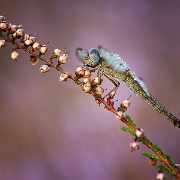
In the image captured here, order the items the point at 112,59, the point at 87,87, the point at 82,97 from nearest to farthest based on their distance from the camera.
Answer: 1. the point at 87,87
2. the point at 112,59
3. the point at 82,97

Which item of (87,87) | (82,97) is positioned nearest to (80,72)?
(87,87)

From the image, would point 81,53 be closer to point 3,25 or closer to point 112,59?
point 112,59

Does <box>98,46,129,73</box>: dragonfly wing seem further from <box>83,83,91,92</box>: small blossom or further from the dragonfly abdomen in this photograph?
<box>83,83,91,92</box>: small blossom

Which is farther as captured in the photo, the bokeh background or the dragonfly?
the bokeh background

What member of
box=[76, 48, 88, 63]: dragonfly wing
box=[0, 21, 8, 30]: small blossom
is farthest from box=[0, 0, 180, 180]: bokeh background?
box=[0, 21, 8, 30]: small blossom

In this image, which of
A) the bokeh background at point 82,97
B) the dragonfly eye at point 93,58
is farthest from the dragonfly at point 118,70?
the bokeh background at point 82,97

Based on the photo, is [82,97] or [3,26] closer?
[3,26]

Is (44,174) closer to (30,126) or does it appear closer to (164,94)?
(30,126)
